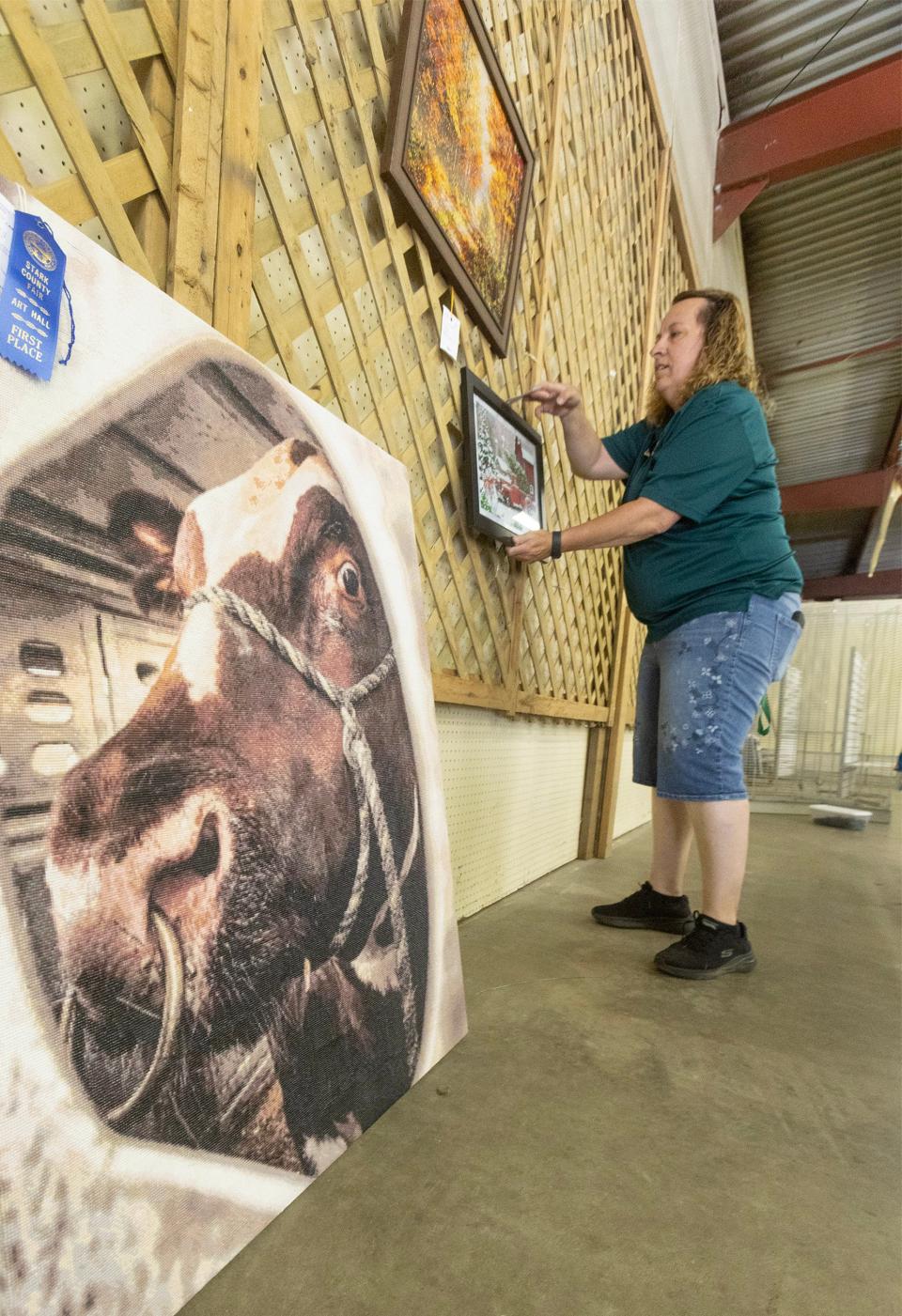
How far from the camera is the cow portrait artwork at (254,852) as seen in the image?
352 millimetres

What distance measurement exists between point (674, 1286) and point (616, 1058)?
30 cm

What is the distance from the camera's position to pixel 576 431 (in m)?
1.30

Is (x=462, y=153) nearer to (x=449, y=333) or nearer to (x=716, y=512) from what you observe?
(x=449, y=333)

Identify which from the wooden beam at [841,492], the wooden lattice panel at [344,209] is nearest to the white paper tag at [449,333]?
the wooden lattice panel at [344,209]

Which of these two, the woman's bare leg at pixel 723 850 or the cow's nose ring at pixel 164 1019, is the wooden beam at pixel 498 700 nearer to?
the woman's bare leg at pixel 723 850

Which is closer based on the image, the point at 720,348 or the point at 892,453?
the point at 720,348

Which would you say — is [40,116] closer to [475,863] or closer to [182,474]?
[182,474]

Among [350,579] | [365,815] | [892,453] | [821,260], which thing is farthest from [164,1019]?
[892,453]

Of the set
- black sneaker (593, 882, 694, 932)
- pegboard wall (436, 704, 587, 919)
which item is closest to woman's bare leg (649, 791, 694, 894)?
black sneaker (593, 882, 694, 932)

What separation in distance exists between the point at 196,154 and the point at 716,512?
802 mm

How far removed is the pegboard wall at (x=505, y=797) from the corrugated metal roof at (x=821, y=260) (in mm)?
1743

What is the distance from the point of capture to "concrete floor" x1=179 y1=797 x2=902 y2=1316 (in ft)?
1.44

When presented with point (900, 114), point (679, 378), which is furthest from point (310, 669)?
point (900, 114)

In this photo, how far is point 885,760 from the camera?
3.68 m
